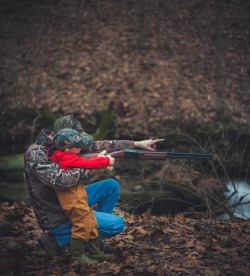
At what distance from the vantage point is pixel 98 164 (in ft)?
13.7

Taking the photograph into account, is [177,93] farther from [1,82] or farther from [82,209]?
[82,209]

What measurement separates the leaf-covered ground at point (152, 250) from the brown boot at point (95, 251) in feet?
0.30

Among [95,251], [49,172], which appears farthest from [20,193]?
[49,172]

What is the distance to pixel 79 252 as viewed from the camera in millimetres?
4391

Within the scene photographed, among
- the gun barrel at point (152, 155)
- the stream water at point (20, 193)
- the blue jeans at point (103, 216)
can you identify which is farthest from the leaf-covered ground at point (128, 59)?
the gun barrel at point (152, 155)

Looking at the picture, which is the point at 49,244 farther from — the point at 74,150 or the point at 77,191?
the point at 74,150

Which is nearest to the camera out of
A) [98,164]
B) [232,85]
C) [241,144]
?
[98,164]

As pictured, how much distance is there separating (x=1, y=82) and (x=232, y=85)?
6689mm

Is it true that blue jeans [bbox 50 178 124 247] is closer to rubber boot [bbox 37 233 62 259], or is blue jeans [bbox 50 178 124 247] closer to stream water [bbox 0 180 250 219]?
rubber boot [bbox 37 233 62 259]

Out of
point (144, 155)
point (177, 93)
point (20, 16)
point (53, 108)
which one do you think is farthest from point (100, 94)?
point (144, 155)

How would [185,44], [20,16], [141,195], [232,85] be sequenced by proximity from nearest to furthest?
[141,195], [232,85], [185,44], [20,16]

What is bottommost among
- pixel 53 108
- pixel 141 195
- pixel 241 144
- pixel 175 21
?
pixel 141 195

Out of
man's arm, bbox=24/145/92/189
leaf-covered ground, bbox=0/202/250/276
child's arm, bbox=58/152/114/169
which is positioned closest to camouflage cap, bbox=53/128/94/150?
child's arm, bbox=58/152/114/169

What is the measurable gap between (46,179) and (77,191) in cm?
34
